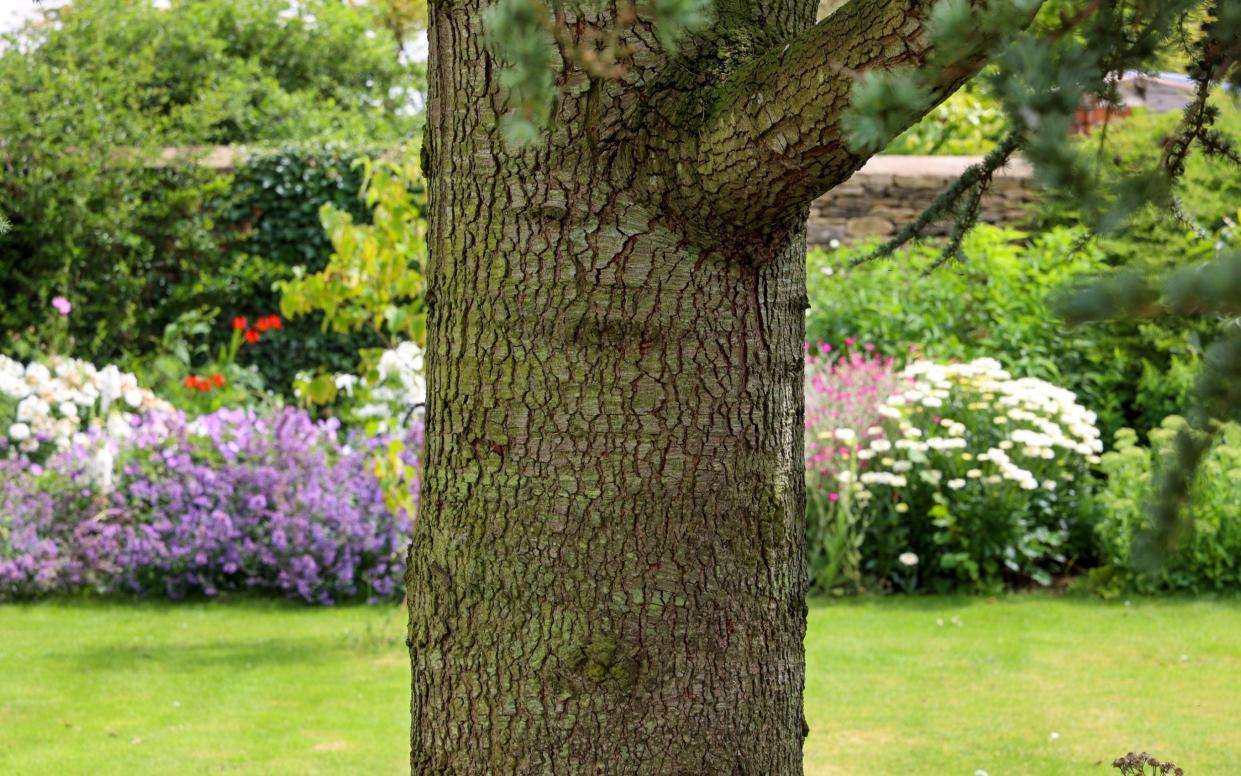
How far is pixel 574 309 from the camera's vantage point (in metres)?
1.96

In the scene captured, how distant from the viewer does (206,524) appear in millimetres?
6246

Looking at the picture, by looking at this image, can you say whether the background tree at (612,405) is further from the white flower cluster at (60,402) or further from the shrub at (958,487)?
the white flower cluster at (60,402)

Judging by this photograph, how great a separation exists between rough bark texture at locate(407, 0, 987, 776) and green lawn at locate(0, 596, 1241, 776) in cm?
211

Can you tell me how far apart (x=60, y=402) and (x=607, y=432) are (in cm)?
582

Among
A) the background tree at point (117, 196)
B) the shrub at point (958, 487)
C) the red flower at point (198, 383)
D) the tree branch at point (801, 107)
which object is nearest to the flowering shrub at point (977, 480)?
the shrub at point (958, 487)

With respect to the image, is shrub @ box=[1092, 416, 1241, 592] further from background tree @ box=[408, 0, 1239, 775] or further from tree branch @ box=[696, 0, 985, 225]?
tree branch @ box=[696, 0, 985, 225]

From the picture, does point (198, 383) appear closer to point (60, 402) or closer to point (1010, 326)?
point (60, 402)

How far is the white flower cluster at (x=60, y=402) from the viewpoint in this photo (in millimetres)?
6723

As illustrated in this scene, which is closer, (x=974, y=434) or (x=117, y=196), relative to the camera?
(x=974, y=434)

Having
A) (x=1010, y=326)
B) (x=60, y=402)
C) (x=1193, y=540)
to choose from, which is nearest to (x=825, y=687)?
(x=1193, y=540)

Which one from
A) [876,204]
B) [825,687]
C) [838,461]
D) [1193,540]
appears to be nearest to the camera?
[825,687]

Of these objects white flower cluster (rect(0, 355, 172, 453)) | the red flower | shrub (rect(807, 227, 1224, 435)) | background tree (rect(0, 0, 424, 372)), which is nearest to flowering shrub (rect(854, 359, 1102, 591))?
shrub (rect(807, 227, 1224, 435))

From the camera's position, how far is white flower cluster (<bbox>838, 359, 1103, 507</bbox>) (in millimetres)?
6414

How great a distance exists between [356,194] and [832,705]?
657 cm
